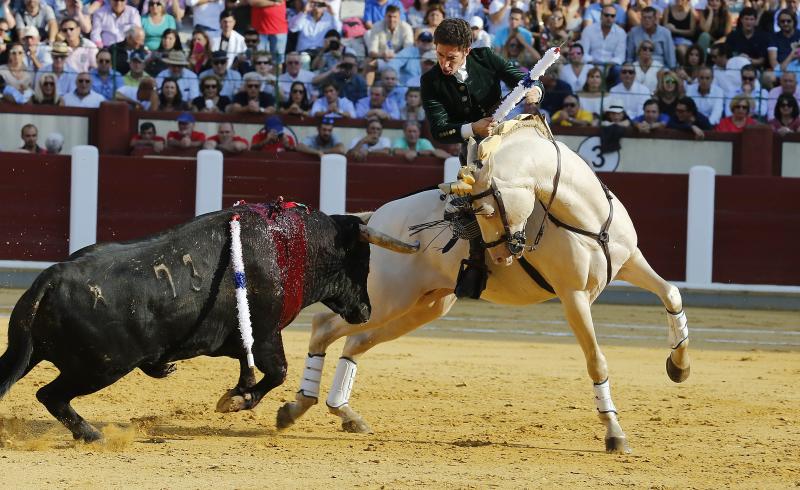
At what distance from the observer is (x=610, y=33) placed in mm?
14180

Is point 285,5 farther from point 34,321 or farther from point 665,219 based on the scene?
point 34,321

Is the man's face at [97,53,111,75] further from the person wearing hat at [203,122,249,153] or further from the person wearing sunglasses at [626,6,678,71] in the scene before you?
the person wearing sunglasses at [626,6,678,71]

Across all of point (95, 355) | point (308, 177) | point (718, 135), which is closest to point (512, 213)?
point (95, 355)

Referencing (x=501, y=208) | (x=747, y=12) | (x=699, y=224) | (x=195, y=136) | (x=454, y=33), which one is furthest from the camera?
(x=747, y=12)

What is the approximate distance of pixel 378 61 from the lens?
14086 mm

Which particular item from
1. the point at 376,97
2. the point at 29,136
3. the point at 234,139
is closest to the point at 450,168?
the point at 376,97

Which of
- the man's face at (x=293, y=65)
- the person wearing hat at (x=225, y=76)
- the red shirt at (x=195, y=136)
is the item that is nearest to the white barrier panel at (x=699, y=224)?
the man's face at (x=293, y=65)

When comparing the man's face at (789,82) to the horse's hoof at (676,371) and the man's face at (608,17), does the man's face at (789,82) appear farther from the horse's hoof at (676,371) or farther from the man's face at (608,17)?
the horse's hoof at (676,371)

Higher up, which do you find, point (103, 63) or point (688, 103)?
point (103, 63)

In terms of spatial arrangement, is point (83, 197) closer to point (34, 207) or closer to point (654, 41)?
point (34, 207)

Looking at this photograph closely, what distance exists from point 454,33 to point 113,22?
916 centimetres

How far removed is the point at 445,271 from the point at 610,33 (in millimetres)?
8365

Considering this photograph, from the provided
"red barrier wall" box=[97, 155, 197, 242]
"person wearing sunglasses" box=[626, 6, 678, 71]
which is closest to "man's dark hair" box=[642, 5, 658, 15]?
"person wearing sunglasses" box=[626, 6, 678, 71]

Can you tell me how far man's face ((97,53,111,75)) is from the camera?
45.4 ft
